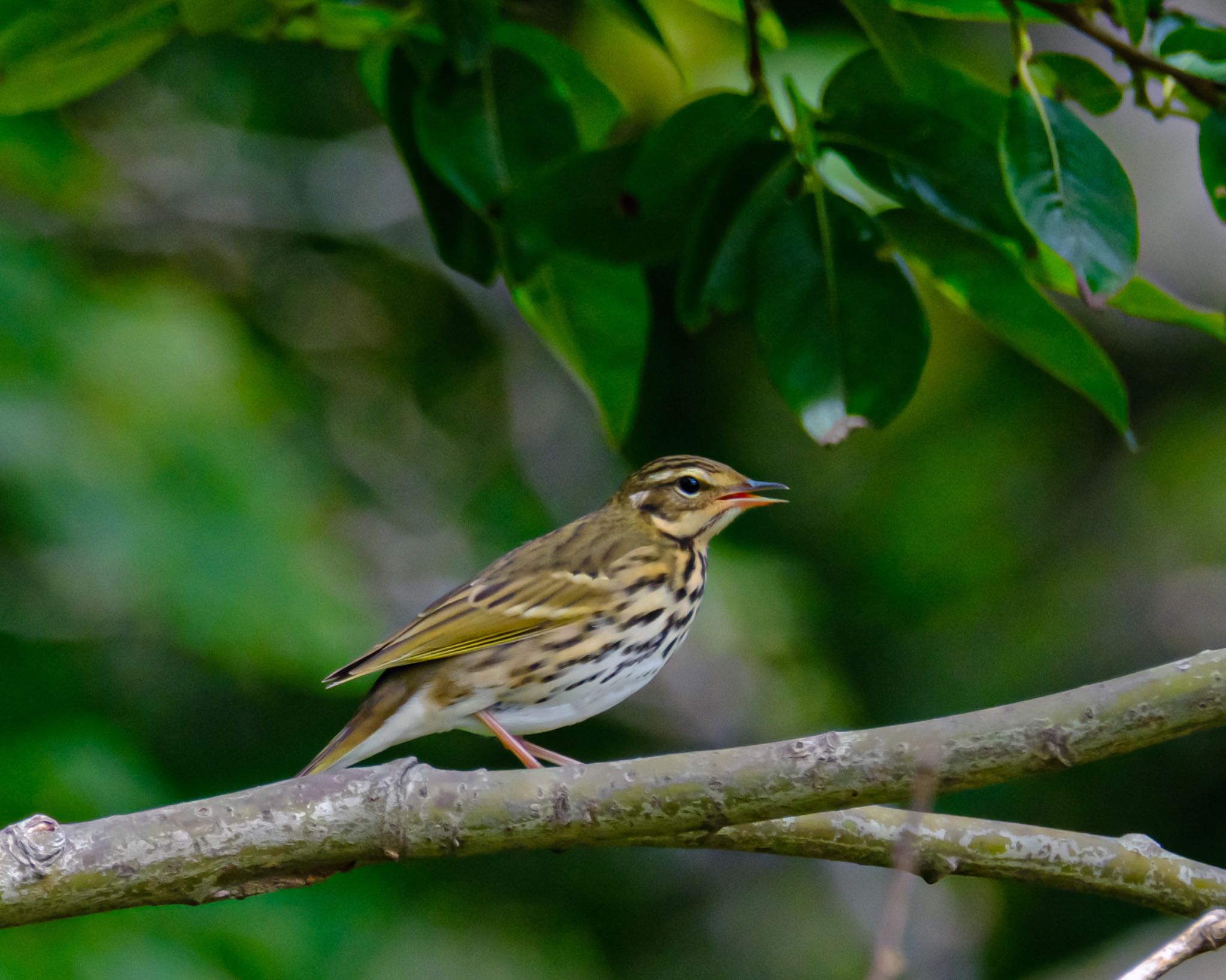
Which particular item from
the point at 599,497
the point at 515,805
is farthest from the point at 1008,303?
the point at 599,497

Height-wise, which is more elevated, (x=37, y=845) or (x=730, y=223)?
(x=730, y=223)

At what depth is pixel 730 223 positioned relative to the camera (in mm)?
2379

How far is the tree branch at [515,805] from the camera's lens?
2164 mm

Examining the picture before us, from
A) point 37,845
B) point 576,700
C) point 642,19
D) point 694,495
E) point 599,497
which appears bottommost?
point 599,497

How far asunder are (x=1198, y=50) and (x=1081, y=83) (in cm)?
19

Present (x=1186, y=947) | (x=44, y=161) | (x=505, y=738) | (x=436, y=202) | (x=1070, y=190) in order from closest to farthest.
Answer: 1. (x=1186, y=947)
2. (x=1070, y=190)
3. (x=436, y=202)
4. (x=505, y=738)
5. (x=44, y=161)

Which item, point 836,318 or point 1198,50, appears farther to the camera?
point 836,318

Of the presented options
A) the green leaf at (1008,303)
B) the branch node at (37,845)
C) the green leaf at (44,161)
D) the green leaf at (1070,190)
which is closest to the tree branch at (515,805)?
the branch node at (37,845)

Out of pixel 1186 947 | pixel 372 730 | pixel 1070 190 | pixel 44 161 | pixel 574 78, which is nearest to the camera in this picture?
pixel 1186 947

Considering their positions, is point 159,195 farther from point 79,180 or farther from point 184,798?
point 184,798

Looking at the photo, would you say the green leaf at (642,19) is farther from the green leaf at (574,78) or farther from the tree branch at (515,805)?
the tree branch at (515,805)

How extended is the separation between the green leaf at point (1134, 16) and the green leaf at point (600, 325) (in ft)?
3.09

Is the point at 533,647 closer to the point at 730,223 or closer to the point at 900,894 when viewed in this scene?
the point at 730,223

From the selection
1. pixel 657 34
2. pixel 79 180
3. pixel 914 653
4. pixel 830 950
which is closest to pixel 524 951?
pixel 830 950
